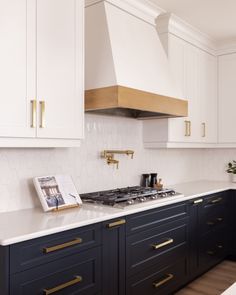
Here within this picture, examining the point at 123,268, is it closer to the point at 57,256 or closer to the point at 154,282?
the point at 154,282

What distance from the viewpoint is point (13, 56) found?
2.04 m

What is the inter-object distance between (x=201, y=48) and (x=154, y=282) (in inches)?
105

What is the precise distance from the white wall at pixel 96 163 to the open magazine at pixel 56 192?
122 millimetres

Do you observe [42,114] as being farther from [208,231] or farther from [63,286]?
[208,231]

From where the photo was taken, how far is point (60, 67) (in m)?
2.34

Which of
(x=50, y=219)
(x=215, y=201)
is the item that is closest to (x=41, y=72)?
(x=50, y=219)

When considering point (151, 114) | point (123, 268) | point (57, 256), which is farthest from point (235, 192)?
point (57, 256)

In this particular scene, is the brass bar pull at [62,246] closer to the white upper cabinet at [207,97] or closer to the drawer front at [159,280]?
the drawer front at [159,280]

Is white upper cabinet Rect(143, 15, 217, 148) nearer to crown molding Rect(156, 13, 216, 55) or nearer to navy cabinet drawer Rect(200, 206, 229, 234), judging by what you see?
crown molding Rect(156, 13, 216, 55)

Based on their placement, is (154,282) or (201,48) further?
(201,48)

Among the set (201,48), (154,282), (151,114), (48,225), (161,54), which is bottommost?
(154,282)

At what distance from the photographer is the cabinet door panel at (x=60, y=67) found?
223 centimetres

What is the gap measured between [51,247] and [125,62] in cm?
154

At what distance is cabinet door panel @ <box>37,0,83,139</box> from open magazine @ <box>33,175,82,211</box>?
14.9 inches
